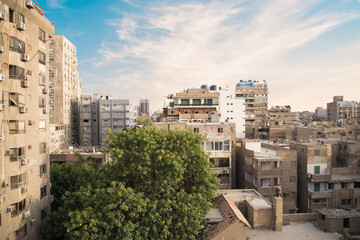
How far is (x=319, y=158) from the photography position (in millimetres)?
30219

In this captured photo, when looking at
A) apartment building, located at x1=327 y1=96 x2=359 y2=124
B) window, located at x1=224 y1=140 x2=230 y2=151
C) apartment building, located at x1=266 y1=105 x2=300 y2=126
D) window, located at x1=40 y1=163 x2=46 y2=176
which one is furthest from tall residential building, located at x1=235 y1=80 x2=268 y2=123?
window, located at x1=40 y1=163 x2=46 y2=176

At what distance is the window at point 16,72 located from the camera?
47.9 feet

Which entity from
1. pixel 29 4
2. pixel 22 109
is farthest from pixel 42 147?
pixel 29 4

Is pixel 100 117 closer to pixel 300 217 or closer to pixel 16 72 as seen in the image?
pixel 16 72

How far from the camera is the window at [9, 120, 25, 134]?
14.5 metres

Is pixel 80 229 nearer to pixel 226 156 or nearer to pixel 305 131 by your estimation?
pixel 226 156

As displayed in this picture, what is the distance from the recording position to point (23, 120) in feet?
50.2

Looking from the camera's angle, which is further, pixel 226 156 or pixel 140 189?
pixel 226 156

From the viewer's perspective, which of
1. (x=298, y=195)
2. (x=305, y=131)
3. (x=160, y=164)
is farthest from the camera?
(x=305, y=131)

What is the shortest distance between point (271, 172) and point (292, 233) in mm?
10434

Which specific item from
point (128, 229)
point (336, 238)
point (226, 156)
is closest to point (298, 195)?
point (226, 156)

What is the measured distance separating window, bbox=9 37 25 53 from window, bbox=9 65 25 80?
107 cm

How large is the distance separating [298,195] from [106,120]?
47772mm

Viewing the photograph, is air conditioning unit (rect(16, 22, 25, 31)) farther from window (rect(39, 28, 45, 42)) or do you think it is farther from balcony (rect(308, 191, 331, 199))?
balcony (rect(308, 191, 331, 199))
